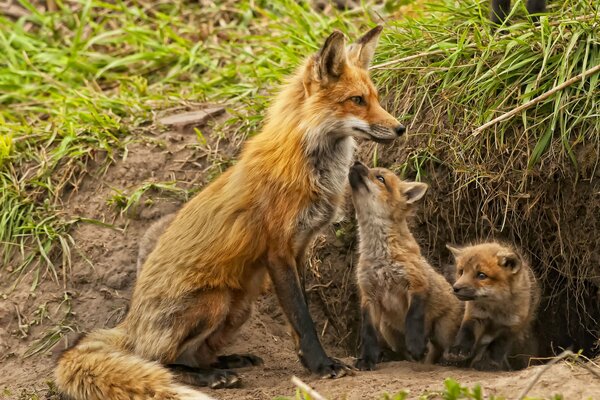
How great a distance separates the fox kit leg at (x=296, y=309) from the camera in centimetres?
692

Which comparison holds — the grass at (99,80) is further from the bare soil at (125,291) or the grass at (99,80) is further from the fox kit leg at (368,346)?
the fox kit leg at (368,346)

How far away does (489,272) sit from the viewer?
7.12m

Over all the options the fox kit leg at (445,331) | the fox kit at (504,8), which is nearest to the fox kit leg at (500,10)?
the fox kit at (504,8)

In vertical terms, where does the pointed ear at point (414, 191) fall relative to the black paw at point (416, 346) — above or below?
above

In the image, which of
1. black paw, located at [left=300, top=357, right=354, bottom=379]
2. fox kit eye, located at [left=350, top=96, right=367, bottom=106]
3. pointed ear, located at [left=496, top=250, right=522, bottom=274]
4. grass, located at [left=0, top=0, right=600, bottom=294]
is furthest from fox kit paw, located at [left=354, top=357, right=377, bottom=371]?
fox kit eye, located at [left=350, top=96, right=367, bottom=106]

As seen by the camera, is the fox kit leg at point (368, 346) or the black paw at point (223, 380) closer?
the black paw at point (223, 380)

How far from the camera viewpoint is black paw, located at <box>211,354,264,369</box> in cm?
763

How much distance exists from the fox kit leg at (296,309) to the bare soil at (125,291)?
15 centimetres

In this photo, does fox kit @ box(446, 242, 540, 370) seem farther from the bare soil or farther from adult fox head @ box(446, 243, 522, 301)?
the bare soil

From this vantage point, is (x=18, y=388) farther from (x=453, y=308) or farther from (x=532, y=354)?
(x=532, y=354)

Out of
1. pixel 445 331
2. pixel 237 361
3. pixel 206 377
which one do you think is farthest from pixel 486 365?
pixel 206 377

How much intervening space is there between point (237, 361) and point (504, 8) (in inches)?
148

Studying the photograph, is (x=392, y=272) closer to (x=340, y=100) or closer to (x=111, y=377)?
(x=340, y=100)

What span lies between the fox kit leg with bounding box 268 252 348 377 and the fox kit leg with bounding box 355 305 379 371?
0.29 metres
